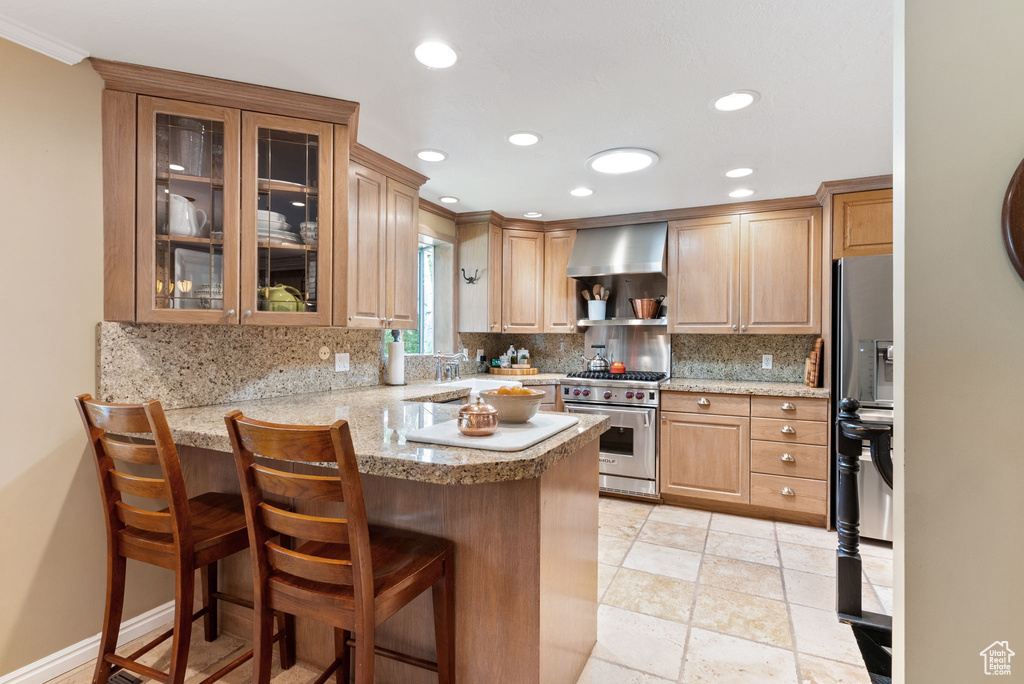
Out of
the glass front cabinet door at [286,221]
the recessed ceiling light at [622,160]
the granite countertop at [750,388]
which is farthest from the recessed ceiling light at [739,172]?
the glass front cabinet door at [286,221]

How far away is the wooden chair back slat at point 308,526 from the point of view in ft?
3.92

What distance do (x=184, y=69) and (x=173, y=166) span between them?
375 mm

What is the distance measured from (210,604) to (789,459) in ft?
11.4

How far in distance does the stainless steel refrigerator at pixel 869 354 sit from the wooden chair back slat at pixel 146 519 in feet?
11.9

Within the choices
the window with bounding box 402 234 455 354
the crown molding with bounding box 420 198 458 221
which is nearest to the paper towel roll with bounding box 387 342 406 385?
the window with bounding box 402 234 455 354

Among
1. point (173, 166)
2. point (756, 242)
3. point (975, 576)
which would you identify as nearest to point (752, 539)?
point (756, 242)

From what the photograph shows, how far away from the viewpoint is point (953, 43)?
37.6 inches

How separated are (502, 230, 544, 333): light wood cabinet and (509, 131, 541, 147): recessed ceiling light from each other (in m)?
1.76

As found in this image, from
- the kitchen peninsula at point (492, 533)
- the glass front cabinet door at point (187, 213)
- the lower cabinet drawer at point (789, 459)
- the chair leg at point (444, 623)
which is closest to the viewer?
the kitchen peninsula at point (492, 533)

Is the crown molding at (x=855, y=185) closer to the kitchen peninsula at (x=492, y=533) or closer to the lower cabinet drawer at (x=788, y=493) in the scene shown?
the lower cabinet drawer at (x=788, y=493)

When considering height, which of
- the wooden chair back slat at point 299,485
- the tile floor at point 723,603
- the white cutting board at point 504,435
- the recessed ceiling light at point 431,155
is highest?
the recessed ceiling light at point 431,155

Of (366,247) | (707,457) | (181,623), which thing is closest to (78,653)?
(181,623)

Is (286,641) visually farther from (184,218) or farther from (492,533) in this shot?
(184,218)

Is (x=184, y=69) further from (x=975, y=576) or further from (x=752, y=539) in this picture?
(x=752, y=539)
